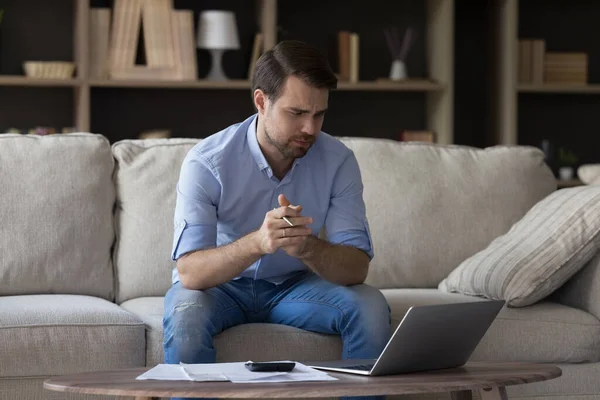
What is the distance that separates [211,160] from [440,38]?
102 inches

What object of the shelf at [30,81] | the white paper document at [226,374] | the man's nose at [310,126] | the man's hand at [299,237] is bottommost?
the white paper document at [226,374]

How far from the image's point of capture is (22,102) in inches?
182

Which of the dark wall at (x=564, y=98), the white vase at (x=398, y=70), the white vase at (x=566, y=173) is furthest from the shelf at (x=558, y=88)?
the white vase at (x=398, y=70)

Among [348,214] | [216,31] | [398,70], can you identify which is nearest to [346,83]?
[398,70]

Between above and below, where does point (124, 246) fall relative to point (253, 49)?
below

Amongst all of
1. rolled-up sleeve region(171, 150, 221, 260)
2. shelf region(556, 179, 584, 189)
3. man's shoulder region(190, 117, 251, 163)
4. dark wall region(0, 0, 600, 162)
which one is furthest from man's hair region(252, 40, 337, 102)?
shelf region(556, 179, 584, 189)

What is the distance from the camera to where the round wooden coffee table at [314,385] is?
1.52 metres

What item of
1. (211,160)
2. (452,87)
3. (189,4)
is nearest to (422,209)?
(211,160)

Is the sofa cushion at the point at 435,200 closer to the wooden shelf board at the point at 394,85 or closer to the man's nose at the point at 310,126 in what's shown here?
the man's nose at the point at 310,126

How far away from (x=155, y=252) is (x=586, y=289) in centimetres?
115

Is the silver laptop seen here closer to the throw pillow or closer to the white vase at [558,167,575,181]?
the throw pillow

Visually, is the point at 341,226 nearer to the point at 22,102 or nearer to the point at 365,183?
the point at 365,183

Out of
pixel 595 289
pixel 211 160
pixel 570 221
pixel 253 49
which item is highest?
pixel 253 49

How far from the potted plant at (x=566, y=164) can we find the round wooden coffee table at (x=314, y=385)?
3.18 metres
